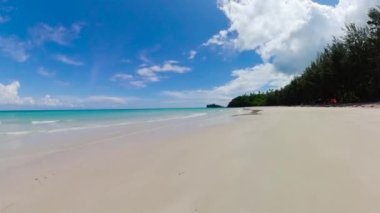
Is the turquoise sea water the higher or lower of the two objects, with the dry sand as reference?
higher

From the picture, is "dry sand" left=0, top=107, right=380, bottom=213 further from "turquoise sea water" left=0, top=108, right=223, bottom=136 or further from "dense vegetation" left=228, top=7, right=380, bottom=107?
"dense vegetation" left=228, top=7, right=380, bottom=107

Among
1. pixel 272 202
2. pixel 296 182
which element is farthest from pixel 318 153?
pixel 272 202

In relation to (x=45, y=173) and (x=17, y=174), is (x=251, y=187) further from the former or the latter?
(x=17, y=174)

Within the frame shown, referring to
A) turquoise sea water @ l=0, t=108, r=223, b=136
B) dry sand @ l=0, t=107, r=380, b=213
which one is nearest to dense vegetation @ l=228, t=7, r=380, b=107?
turquoise sea water @ l=0, t=108, r=223, b=136

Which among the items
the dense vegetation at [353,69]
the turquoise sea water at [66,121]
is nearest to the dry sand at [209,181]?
the turquoise sea water at [66,121]

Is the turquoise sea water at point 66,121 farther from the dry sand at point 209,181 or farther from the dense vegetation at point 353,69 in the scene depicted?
the dense vegetation at point 353,69

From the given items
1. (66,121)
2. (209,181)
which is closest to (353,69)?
(66,121)

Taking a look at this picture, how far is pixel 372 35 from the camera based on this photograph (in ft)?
132

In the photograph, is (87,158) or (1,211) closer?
(1,211)

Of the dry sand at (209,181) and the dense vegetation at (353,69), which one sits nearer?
the dry sand at (209,181)

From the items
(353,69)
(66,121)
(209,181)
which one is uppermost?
(353,69)

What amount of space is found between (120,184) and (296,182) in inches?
109

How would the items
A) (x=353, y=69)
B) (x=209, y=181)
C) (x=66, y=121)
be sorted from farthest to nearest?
(x=353, y=69) → (x=66, y=121) → (x=209, y=181)

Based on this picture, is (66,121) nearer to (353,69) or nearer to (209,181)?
(209,181)
